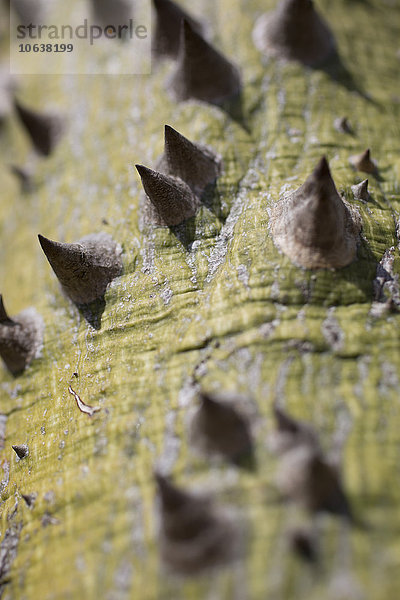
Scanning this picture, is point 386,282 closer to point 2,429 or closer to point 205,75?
point 205,75

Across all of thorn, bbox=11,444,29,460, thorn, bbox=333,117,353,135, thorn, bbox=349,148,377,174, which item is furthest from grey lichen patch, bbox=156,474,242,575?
thorn, bbox=333,117,353,135

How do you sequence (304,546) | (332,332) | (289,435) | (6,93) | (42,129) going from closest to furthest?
(304,546), (289,435), (332,332), (42,129), (6,93)

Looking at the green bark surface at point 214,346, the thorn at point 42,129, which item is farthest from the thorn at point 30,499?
the thorn at point 42,129

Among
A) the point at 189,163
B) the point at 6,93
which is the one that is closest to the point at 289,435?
the point at 189,163

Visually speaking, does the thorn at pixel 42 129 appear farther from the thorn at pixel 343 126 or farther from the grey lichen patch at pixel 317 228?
the grey lichen patch at pixel 317 228

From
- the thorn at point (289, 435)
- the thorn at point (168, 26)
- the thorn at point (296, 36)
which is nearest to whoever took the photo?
the thorn at point (289, 435)
